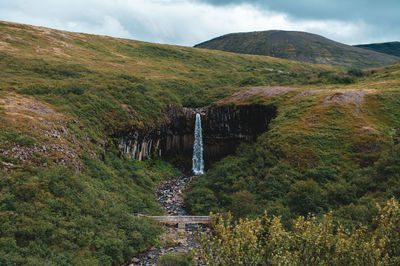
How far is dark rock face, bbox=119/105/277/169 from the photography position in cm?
4172

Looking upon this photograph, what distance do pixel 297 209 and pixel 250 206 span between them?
4175 mm

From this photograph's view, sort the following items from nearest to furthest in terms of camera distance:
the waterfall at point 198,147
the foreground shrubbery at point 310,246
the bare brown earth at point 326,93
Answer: the foreground shrubbery at point 310,246 < the bare brown earth at point 326,93 < the waterfall at point 198,147

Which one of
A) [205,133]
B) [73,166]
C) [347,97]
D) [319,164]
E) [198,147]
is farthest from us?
[205,133]

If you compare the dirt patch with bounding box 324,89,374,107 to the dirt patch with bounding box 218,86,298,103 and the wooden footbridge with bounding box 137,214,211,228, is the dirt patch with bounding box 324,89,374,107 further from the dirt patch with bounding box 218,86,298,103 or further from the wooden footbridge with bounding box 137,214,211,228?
the wooden footbridge with bounding box 137,214,211,228

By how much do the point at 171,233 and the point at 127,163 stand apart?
12428mm

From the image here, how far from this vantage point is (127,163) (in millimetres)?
34219

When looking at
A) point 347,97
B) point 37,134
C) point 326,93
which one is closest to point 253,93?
point 326,93

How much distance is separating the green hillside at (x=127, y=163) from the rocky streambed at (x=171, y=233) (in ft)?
3.16

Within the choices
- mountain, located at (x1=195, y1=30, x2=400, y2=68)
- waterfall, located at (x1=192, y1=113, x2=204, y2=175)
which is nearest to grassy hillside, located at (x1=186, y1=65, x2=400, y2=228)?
waterfall, located at (x1=192, y1=113, x2=204, y2=175)

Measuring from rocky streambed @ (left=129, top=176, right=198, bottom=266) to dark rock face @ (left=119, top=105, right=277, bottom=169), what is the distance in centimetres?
760

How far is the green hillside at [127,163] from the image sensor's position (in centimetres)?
1811

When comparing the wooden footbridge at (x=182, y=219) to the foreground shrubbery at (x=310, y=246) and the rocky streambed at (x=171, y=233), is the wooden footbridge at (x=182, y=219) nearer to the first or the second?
the rocky streambed at (x=171, y=233)

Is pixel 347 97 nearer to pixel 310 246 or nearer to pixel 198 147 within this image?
pixel 198 147

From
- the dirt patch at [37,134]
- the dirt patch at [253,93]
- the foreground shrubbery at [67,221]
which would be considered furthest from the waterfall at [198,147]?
the dirt patch at [37,134]
